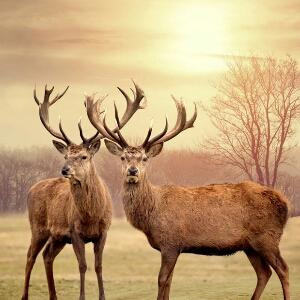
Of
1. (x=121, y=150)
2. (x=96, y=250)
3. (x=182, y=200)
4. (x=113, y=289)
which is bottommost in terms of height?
(x=113, y=289)

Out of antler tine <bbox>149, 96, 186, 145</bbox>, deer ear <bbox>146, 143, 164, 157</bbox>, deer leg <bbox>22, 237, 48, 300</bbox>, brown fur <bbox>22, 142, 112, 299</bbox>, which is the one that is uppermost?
antler tine <bbox>149, 96, 186, 145</bbox>

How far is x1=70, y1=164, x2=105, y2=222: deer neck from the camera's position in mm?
10875

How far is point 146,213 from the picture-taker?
10328 mm

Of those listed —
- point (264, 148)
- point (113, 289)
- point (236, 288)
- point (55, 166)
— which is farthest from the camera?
point (55, 166)

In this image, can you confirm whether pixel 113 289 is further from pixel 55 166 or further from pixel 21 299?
pixel 55 166

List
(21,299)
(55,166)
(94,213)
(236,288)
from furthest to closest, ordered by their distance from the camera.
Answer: (55,166)
(236,288)
(21,299)
(94,213)

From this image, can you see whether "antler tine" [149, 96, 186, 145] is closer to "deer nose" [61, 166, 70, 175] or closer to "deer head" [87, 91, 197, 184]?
"deer head" [87, 91, 197, 184]

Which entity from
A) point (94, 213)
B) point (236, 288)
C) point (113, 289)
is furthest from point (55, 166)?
point (94, 213)

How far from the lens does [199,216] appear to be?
34.3 feet

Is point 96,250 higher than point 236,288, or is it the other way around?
point 96,250

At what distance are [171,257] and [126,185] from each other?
1.03m

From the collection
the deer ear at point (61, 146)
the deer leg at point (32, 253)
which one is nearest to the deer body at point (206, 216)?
the deer ear at point (61, 146)

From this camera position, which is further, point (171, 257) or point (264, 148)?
point (264, 148)

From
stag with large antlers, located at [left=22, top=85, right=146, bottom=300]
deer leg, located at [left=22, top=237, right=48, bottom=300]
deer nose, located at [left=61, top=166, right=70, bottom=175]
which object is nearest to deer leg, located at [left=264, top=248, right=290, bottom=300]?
stag with large antlers, located at [left=22, top=85, right=146, bottom=300]
